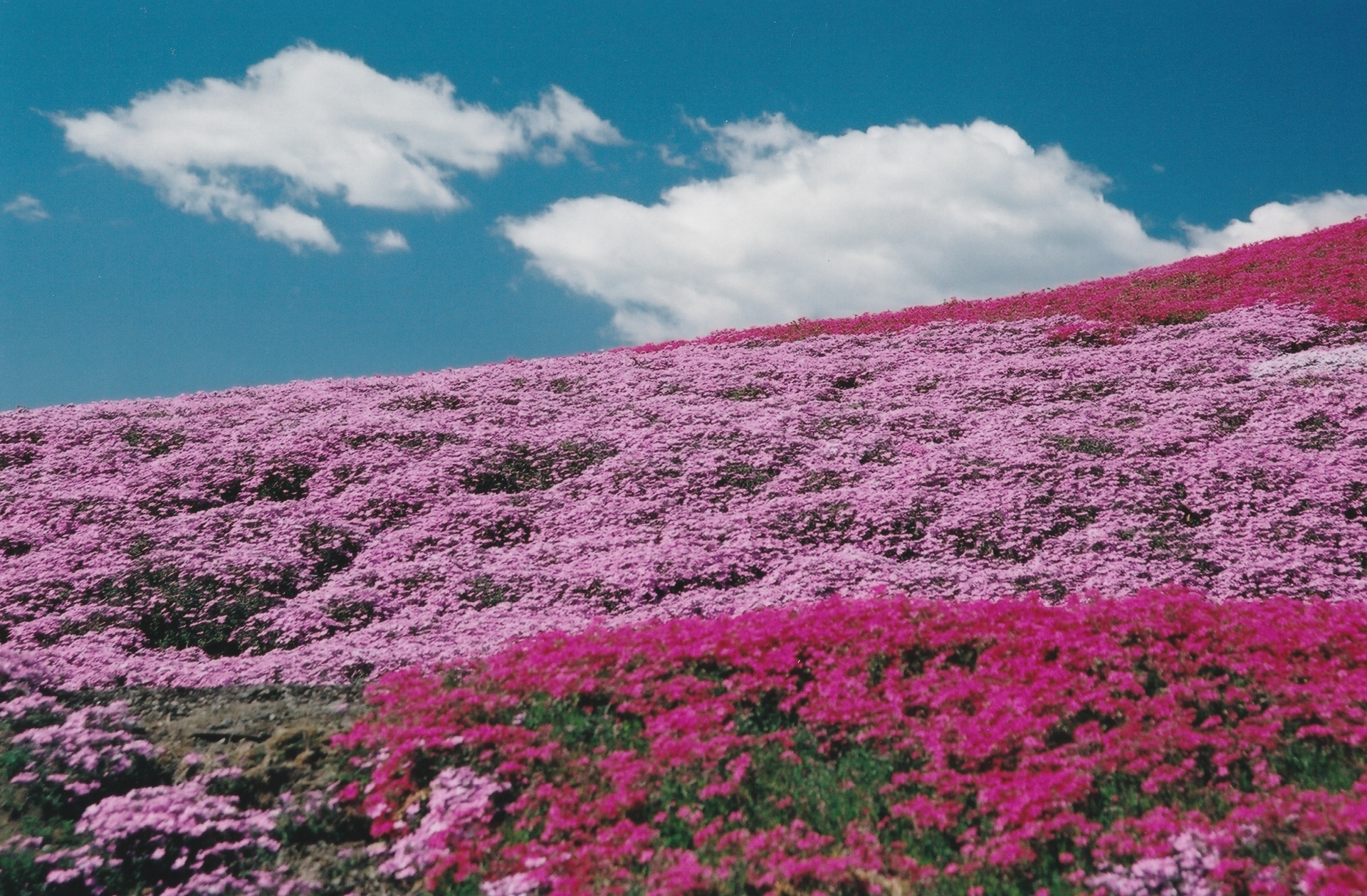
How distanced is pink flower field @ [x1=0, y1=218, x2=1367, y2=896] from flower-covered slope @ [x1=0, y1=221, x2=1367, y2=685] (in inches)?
4.0

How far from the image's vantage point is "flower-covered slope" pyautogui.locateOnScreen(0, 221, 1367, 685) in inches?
562

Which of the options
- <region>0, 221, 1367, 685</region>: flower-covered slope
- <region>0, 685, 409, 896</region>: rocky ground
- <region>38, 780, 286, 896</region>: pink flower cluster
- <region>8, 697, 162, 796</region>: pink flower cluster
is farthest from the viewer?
<region>0, 221, 1367, 685</region>: flower-covered slope

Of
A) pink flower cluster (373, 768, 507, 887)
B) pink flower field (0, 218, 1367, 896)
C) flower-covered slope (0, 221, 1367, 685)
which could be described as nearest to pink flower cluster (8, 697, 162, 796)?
pink flower field (0, 218, 1367, 896)

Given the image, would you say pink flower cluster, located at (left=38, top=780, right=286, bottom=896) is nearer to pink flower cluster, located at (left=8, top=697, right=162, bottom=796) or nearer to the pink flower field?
the pink flower field

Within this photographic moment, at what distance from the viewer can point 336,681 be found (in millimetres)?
12266

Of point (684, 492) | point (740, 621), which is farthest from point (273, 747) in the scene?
point (684, 492)

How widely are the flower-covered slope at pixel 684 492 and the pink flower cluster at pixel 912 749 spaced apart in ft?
7.37

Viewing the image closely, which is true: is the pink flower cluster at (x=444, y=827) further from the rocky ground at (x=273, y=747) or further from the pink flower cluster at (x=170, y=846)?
the pink flower cluster at (x=170, y=846)

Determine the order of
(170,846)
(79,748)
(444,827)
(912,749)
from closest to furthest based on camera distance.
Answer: (444,827), (170,846), (912,749), (79,748)

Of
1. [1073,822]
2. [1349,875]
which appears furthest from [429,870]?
[1349,875]

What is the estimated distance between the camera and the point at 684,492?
1845 cm

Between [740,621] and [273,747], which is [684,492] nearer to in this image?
[740,621]

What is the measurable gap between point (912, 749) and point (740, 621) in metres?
3.57

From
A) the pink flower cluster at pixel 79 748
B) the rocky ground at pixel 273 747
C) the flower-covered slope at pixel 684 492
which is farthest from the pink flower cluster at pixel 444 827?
the flower-covered slope at pixel 684 492
